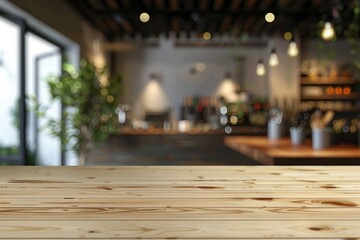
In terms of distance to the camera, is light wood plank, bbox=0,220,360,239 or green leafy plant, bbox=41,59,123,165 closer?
light wood plank, bbox=0,220,360,239

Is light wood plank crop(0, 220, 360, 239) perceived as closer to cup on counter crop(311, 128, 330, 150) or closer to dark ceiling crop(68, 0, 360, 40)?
cup on counter crop(311, 128, 330, 150)

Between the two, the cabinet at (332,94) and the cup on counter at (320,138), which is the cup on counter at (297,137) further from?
the cabinet at (332,94)

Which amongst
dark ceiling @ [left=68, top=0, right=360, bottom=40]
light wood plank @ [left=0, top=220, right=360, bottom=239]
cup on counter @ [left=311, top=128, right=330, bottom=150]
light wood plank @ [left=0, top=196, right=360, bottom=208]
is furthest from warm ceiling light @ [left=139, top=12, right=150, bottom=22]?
light wood plank @ [left=0, top=220, right=360, bottom=239]

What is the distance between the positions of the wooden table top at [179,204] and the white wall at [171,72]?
31.6ft

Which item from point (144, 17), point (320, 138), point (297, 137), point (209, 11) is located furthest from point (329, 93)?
point (320, 138)

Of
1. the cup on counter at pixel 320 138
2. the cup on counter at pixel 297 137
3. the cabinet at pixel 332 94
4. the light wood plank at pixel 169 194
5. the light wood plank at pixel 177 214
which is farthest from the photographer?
the cabinet at pixel 332 94

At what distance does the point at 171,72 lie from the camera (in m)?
11.7

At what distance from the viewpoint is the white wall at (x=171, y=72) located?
11664 mm

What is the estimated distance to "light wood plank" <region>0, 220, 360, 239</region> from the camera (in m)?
1.13

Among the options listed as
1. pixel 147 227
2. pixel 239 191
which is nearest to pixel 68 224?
pixel 147 227

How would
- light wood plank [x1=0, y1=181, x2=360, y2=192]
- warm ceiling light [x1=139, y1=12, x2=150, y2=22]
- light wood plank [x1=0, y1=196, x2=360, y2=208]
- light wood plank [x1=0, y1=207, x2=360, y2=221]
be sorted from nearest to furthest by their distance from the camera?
light wood plank [x1=0, y1=207, x2=360, y2=221] → light wood plank [x1=0, y1=196, x2=360, y2=208] → light wood plank [x1=0, y1=181, x2=360, y2=192] → warm ceiling light [x1=139, y1=12, x2=150, y2=22]

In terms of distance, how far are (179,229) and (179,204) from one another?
254mm

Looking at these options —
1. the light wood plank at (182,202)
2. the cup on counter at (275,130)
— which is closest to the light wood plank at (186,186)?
the light wood plank at (182,202)

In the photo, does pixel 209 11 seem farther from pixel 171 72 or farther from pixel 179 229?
pixel 179 229
